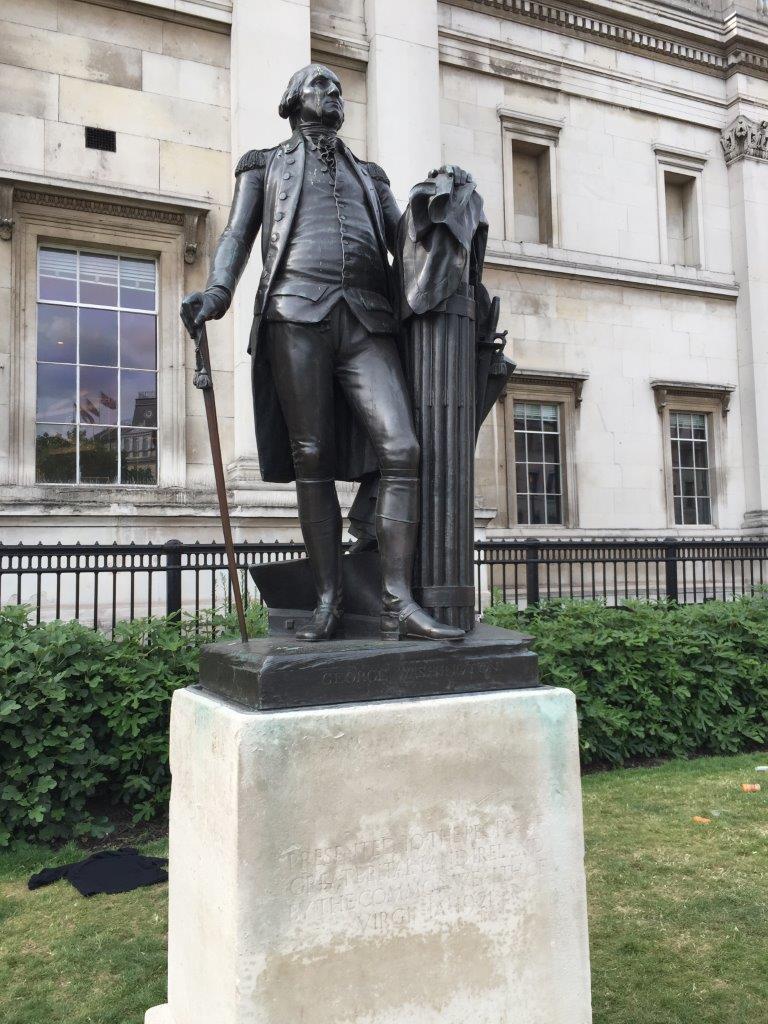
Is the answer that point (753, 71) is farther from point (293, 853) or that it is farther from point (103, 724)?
point (293, 853)

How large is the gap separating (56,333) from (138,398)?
143cm

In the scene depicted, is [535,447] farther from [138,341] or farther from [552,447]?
[138,341]

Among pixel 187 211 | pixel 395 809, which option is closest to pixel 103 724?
pixel 395 809

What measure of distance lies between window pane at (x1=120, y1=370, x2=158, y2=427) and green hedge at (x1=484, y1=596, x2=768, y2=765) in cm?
669

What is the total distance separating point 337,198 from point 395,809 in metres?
2.33

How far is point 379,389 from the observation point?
3.21 m

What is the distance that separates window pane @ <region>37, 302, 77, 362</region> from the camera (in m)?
11.9

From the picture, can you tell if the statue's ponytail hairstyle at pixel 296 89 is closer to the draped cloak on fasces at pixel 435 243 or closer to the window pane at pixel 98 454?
the draped cloak on fasces at pixel 435 243

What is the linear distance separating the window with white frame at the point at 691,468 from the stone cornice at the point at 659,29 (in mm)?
7611

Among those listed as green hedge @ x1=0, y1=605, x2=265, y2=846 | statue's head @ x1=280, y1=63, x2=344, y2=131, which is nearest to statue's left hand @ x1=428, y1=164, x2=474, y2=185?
statue's head @ x1=280, y1=63, x2=344, y2=131

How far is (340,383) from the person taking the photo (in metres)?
3.35

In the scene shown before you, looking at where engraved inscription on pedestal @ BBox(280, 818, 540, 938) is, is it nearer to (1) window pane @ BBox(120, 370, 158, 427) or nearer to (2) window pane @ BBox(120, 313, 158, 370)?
(1) window pane @ BBox(120, 370, 158, 427)

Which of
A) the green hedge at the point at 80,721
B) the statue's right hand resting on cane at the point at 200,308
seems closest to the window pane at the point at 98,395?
the green hedge at the point at 80,721

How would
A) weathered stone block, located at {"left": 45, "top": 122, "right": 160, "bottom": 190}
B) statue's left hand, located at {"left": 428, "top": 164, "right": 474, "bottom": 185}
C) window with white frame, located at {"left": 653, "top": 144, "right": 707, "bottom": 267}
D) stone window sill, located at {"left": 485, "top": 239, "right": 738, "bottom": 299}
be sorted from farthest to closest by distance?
window with white frame, located at {"left": 653, "top": 144, "right": 707, "bottom": 267} → stone window sill, located at {"left": 485, "top": 239, "right": 738, "bottom": 299} → weathered stone block, located at {"left": 45, "top": 122, "right": 160, "bottom": 190} → statue's left hand, located at {"left": 428, "top": 164, "right": 474, "bottom": 185}
